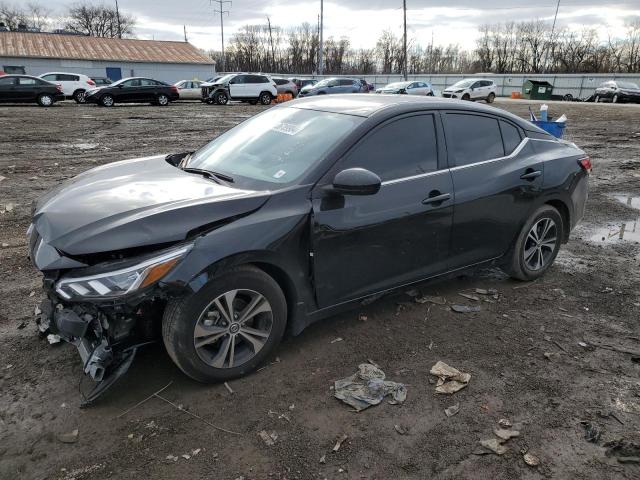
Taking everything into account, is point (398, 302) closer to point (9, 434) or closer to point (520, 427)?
point (520, 427)

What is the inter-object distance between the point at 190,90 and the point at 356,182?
101 ft

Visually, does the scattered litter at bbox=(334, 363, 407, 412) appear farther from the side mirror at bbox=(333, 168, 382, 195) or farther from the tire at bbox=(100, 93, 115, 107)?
the tire at bbox=(100, 93, 115, 107)

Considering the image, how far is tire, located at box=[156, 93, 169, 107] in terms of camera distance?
27078 mm

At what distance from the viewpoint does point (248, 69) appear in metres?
86.6

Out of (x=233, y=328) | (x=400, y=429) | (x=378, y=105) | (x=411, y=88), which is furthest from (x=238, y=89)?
(x=400, y=429)

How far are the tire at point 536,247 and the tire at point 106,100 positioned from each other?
82.4 ft

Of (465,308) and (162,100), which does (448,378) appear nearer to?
(465,308)

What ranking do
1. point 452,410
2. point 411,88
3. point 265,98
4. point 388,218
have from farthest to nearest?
point 265,98 < point 411,88 < point 388,218 < point 452,410

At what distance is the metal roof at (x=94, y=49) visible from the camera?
44344 millimetres

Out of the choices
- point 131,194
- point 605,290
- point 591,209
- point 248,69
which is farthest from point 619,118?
point 248,69

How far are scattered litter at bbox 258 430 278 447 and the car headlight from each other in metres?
1.00

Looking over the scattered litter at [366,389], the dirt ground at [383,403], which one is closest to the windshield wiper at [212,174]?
the dirt ground at [383,403]

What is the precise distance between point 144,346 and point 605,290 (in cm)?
405

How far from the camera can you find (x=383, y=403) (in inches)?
118
